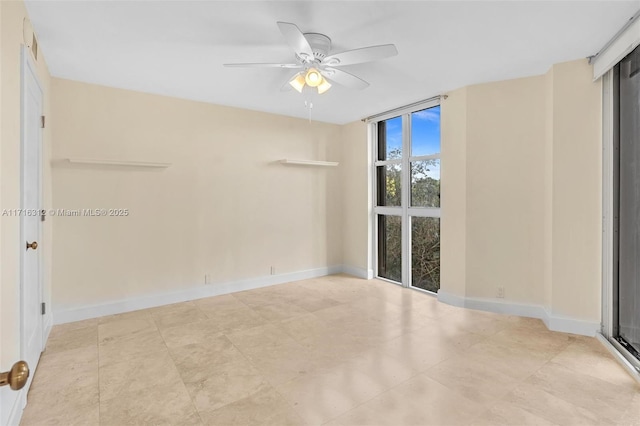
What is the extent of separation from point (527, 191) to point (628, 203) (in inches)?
33.6

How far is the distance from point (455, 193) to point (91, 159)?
4.20 meters

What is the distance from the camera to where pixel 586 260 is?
2.96 m

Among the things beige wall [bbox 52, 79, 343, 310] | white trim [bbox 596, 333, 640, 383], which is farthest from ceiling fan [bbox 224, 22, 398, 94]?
white trim [bbox 596, 333, 640, 383]

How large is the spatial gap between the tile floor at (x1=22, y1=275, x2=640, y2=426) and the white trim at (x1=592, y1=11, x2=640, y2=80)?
95.3 inches

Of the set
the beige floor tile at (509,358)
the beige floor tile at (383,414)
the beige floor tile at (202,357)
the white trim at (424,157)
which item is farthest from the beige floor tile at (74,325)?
the white trim at (424,157)

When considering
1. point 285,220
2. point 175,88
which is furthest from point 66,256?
point 285,220

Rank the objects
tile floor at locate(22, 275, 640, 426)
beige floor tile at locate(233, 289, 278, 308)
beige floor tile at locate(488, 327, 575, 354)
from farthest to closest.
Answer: beige floor tile at locate(233, 289, 278, 308) < beige floor tile at locate(488, 327, 575, 354) < tile floor at locate(22, 275, 640, 426)

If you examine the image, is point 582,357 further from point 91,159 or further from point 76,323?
point 91,159

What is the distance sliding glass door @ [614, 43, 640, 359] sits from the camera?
2510 millimetres

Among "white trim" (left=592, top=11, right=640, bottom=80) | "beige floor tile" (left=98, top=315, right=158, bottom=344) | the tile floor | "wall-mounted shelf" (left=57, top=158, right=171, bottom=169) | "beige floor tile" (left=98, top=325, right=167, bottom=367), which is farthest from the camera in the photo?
"wall-mounted shelf" (left=57, top=158, right=171, bottom=169)

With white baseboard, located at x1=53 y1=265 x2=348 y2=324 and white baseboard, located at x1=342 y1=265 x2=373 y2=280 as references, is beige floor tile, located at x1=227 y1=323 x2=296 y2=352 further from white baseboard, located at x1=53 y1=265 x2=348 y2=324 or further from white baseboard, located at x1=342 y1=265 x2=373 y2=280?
white baseboard, located at x1=342 y1=265 x2=373 y2=280

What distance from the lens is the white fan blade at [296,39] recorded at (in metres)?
2.00

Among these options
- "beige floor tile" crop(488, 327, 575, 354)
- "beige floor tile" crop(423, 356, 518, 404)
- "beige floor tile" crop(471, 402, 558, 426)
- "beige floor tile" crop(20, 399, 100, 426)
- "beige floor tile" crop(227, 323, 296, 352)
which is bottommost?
"beige floor tile" crop(20, 399, 100, 426)

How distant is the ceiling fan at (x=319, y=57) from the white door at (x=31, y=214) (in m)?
1.46
